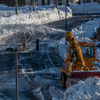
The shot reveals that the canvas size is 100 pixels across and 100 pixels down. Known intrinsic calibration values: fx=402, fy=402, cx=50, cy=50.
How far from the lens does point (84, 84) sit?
15492 mm

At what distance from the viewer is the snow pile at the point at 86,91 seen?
1430 cm

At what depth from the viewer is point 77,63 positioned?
19.9 meters

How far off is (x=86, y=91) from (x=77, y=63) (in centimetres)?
530

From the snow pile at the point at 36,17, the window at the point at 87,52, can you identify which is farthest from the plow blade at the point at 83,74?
the snow pile at the point at 36,17

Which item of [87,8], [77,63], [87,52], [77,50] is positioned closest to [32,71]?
[87,52]

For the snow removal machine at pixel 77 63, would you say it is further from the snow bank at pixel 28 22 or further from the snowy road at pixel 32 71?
the snow bank at pixel 28 22

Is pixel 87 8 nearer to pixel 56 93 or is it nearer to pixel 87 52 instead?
pixel 87 52

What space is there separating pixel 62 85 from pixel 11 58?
1131cm

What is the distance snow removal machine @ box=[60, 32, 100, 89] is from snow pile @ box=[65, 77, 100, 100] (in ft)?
9.75

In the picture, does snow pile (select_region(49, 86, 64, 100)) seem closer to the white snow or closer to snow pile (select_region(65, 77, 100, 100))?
snow pile (select_region(65, 77, 100, 100))

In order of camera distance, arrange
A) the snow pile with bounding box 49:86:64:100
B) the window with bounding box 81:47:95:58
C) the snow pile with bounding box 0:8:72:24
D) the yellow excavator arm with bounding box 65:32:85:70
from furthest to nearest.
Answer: the snow pile with bounding box 0:8:72:24 < the window with bounding box 81:47:95:58 < the yellow excavator arm with bounding box 65:32:85:70 < the snow pile with bounding box 49:86:64:100

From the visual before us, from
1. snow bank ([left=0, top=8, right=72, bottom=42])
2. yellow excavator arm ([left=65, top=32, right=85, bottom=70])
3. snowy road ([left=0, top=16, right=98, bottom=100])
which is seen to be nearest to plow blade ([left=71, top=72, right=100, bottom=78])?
yellow excavator arm ([left=65, top=32, right=85, bottom=70])

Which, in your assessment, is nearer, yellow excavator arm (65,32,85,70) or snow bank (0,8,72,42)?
yellow excavator arm (65,32,85,70)

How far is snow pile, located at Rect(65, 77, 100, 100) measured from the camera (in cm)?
1430
